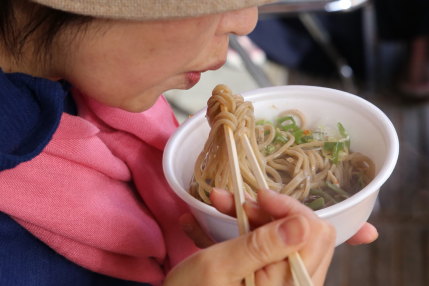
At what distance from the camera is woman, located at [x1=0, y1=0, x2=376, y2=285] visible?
0.65 metres

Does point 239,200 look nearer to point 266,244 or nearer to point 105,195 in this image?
point 266,244

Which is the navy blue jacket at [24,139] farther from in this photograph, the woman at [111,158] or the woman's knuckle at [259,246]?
the woman's knuckle at [259,246]

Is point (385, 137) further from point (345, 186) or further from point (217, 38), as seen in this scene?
point (217, 38)

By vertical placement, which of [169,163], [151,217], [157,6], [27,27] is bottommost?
[151,217]

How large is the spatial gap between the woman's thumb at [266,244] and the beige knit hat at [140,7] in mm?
234

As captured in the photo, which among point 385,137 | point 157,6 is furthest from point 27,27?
point 385,137

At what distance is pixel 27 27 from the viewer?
72cm

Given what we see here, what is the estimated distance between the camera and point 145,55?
70cm

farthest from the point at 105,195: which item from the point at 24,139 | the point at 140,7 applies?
the point at 140,7

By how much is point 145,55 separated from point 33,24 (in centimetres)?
14

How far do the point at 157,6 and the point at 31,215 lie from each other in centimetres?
39

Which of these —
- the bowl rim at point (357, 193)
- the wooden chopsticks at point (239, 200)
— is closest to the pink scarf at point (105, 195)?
the bowl rim at point (357, 193)

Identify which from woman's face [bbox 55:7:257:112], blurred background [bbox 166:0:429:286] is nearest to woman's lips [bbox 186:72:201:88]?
woman's face [bbox 55:7:257:112]

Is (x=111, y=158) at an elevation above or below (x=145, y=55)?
below
